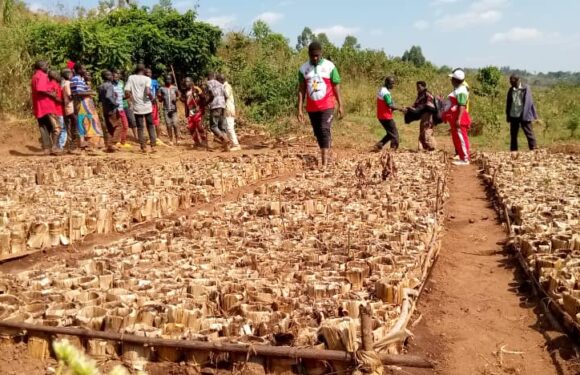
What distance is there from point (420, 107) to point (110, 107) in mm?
5710

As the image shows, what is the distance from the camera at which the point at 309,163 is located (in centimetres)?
1010

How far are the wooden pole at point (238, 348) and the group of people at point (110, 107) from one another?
25.9ft

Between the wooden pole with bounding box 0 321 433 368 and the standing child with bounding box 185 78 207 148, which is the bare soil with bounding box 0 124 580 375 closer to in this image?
the wooden pole with bounding box 0 321 433 368

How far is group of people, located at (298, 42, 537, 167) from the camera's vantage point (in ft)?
29.1

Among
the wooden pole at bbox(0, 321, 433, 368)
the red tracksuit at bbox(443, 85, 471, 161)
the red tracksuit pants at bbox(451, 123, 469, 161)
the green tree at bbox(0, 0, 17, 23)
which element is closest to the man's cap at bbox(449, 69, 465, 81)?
the red tracksuit at bbox(443, 85, 471, 161)

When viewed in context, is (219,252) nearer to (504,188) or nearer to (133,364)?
(133,364)

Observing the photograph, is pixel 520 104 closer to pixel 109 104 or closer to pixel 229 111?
pixel 229 111

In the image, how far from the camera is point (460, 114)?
10180mm

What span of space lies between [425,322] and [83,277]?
2.23 m

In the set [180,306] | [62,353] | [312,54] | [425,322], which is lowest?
[425,322]

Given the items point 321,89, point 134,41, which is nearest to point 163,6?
point 134,41

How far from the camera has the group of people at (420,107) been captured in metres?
8.88

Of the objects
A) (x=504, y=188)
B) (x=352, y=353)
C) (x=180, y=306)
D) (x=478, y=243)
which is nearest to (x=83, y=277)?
(x=180, y=306)

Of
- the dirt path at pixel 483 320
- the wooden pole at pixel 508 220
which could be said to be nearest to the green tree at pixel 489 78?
the wooden pole at pixel 508 220
